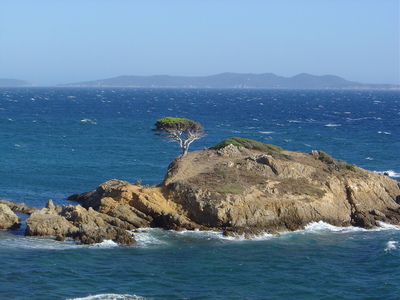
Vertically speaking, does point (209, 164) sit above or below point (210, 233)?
above

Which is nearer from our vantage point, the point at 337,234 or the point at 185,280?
the point at 185,280

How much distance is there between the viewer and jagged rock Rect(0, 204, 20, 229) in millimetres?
37969

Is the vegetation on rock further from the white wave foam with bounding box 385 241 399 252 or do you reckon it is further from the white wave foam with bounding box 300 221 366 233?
the white wave foam with bounding box 385 241 399 252

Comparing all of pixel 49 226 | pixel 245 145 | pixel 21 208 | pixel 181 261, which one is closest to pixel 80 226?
pixel 49 226

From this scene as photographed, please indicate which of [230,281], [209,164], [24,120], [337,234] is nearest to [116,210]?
[209,164]

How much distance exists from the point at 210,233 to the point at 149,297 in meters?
10.9

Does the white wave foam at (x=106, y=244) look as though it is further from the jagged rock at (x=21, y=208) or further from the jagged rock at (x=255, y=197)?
the jagged rock at (x=21, y=208)

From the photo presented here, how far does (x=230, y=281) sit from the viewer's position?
2916 cm

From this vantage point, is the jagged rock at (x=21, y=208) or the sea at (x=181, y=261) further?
the jagged rock at (x=21, y=208)

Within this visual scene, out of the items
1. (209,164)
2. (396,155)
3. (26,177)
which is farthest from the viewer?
(396,155)

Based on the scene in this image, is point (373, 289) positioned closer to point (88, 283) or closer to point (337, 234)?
point (337, 234)

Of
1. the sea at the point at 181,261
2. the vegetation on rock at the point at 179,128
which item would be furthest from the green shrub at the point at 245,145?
A: the sea at the point at 181,261

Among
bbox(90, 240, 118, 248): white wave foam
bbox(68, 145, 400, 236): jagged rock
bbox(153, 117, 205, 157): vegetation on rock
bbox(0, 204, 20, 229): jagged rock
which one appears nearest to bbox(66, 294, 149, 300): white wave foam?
bbox(90, 240, 118, 248): white wave foam

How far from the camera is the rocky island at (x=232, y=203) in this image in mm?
37125
